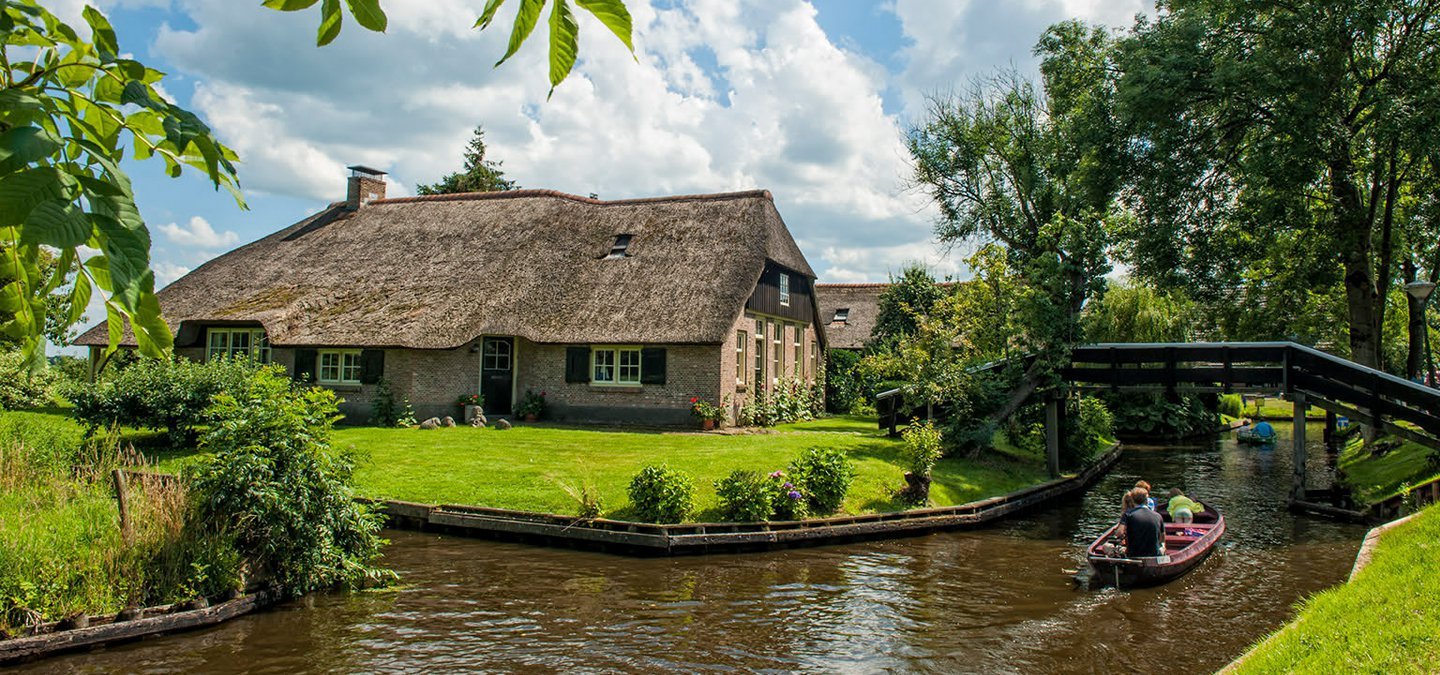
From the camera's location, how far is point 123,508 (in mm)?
10125

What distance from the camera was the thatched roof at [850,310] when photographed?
133 ft

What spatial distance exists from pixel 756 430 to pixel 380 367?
10723 mm

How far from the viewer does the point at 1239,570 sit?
13.5 m

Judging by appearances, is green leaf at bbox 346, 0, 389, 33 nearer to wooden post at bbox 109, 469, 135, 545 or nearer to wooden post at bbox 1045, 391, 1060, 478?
wooden post at bbox 109, 469, 135, 545

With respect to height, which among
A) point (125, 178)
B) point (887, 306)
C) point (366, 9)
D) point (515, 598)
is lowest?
point (515, 598)

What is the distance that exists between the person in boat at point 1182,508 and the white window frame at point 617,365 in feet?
44.9

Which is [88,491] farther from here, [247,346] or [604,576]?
[247,346]

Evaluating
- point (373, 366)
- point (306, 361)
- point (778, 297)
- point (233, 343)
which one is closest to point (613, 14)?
point (373, 366)

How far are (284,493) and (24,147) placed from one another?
10915 millimetres

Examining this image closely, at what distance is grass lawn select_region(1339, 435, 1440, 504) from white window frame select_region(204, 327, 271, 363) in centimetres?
2803

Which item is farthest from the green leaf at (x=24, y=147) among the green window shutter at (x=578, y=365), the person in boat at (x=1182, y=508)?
the green window shutter at (x=578, y=365)

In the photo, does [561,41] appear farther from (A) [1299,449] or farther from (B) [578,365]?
(B) [578,365]

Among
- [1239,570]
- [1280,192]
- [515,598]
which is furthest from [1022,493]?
[515,598]

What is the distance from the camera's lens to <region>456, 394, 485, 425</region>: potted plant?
24.2m
